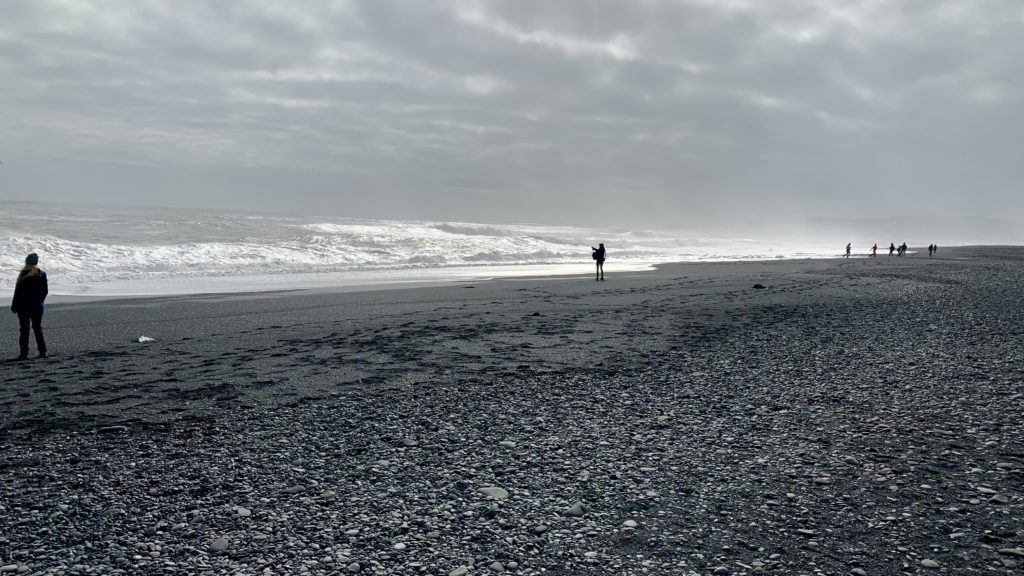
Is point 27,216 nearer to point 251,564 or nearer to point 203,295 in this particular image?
point 203,295

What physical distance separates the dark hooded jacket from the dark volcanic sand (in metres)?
1.05

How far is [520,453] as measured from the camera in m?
6.22

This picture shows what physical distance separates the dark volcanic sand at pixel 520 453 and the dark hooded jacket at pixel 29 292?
1.05 m

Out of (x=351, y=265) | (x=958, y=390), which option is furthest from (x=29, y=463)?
(x=351, y=265)

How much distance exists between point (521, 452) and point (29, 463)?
4689 mm

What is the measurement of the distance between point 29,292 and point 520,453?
10.6 meters

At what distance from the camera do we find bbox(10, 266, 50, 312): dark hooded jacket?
1158cm

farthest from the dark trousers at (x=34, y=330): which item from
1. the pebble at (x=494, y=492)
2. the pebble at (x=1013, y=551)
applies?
the pebble at (x=1013, y=551)

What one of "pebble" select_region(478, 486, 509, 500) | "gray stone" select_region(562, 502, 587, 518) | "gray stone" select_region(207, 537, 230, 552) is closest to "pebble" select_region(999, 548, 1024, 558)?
"gray stone" select_region(562, 502, 587, 518)

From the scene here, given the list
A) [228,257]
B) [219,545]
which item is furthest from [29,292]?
[228,257]

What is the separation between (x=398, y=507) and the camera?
499 cm

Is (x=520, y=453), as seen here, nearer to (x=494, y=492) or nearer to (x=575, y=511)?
(x=494, y=492)

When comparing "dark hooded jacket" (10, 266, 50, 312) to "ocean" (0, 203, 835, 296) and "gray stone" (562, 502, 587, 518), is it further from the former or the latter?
"gray stone" (562, 502, 587, 518)

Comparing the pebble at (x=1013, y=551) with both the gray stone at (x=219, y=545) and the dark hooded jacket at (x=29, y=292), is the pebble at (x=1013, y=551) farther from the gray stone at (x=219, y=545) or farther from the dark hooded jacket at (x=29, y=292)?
the dark hooded jacket at (x=29, y=292)
